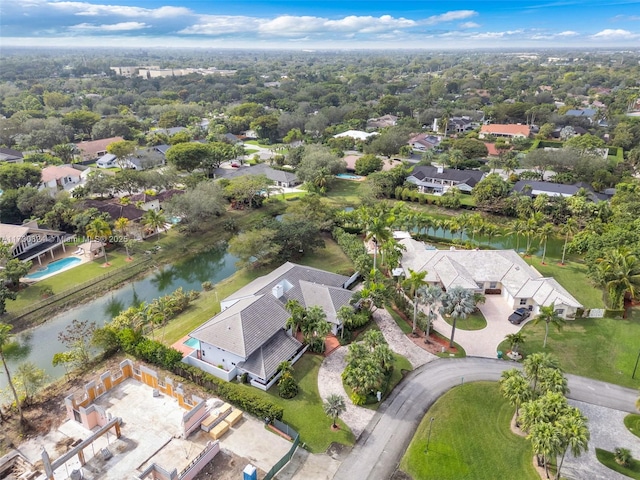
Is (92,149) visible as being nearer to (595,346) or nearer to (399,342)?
(399,342)

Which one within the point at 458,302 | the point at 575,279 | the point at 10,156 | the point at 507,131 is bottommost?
the point at 575,279

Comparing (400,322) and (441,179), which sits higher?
(441,179)

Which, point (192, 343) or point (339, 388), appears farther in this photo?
point (192, 343)

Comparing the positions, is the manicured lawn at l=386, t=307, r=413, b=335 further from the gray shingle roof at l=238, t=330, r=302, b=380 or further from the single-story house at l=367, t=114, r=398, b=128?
the single-story house at l=367, t=114, r=398, b=128

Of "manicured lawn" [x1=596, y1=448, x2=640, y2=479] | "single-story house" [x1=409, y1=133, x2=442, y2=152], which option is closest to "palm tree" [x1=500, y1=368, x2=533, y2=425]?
"manicured lawn" [x1=596, y1=448, x2=640, y2=479]

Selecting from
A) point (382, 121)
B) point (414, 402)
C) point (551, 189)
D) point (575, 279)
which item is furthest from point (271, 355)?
point (382, 121)

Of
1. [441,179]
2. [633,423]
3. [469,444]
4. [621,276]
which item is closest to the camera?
[469,444]
